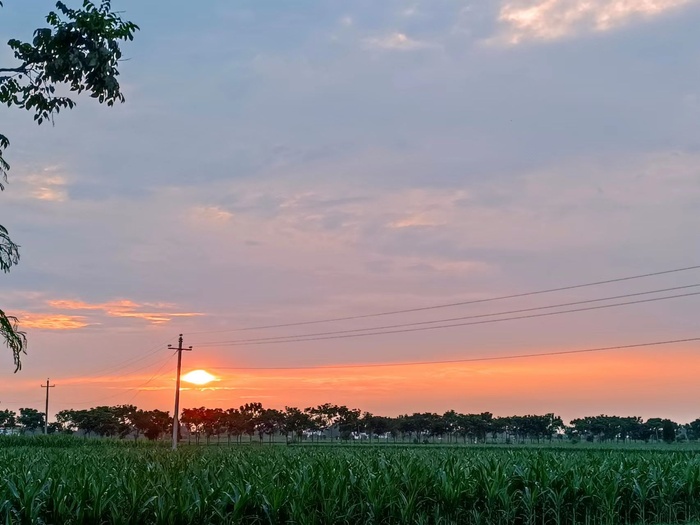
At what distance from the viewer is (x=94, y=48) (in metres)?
9.95

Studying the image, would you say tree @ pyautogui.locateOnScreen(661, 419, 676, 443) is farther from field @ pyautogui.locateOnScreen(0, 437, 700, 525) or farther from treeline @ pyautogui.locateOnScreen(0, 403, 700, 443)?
field @ pyautogui.locateOnScreen(0, 437, 700, 525)

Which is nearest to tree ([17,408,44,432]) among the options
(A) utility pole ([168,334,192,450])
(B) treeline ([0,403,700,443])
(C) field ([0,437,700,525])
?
(B) treeline ([0,403,700,443])

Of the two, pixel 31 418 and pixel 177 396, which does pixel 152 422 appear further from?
pixel 177 396

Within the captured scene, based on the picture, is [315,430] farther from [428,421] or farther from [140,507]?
[140,507]

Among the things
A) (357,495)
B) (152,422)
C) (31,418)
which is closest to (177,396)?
(357,495)

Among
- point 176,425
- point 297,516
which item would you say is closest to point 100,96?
point 297,516

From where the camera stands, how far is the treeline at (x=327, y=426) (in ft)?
483

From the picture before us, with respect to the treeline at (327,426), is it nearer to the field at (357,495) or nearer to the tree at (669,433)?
the tree at (669,433)

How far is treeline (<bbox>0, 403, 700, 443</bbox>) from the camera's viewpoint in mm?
147250

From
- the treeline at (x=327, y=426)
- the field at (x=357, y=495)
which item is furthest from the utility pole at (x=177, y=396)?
the treeline at (x=327, y=426)

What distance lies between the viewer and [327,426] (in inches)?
6289

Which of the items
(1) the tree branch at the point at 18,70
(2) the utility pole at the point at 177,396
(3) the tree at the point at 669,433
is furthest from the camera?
(3) the tree at the point at 669,433

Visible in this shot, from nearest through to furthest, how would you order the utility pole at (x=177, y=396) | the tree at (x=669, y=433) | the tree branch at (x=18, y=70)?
the tree branch at (x=18, y=70) < the utility pole at (x=177, y=396) < the tree at (x=669, y=433)

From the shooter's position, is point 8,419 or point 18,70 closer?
point 18,70
